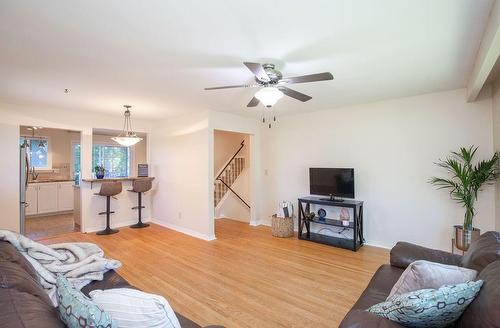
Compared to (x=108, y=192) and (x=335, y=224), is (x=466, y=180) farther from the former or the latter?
(x=108, y=192)

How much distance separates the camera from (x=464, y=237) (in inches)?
123

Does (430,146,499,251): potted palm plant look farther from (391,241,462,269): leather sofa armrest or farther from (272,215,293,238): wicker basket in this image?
(272,215,293,238): wicker basket

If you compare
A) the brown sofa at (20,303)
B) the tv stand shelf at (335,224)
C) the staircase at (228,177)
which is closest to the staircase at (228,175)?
the staircase at (228,177)

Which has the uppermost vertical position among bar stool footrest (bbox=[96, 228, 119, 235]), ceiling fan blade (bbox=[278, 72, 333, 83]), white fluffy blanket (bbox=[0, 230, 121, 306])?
ceiling fan blade (bbox=[278, 72, 333, 83])

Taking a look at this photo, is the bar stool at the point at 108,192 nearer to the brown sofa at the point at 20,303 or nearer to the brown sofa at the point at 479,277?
the brown sofa at the point at 20,303

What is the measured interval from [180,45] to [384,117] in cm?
334

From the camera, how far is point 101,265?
2.10 metres

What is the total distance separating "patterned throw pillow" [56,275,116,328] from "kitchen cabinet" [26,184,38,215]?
6.87 metres

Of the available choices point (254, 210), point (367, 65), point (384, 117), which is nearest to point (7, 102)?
point (254, 210)

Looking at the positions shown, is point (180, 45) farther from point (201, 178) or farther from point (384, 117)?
point (384, 117)

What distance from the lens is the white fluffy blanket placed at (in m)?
1.91

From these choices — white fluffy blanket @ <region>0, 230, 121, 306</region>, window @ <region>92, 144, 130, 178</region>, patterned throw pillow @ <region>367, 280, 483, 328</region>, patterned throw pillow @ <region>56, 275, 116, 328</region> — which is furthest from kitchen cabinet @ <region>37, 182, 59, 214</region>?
patterned throw pillow @ <region>367, 280, 483, 328</region>

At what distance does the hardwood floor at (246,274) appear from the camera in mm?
2354

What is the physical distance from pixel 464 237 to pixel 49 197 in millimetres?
8440
